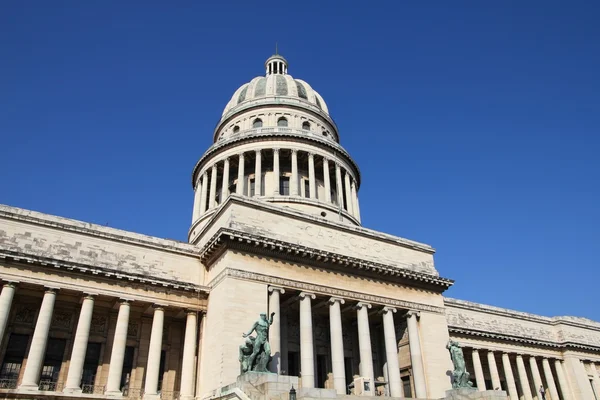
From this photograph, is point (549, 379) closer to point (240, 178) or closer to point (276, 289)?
point (276, 289)

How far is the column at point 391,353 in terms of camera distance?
2898cm

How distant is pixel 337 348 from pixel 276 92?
31.8m

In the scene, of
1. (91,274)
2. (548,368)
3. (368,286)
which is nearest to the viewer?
(91,274)

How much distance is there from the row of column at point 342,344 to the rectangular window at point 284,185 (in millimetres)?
16767

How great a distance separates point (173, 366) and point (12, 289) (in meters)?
9.25

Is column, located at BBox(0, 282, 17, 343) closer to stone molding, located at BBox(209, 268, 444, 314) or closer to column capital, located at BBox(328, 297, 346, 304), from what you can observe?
stone molding, located at BBox(209, 268, 444, 314)

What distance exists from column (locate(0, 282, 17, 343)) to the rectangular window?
79.4ft

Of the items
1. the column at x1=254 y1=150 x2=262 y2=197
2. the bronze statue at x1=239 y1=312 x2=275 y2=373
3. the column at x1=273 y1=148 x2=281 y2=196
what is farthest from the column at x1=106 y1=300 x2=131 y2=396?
the column at x1=273 y1=148 x2=281 y2=196

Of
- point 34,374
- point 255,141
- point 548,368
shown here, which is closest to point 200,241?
point 34,374

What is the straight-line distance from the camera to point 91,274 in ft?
84.9

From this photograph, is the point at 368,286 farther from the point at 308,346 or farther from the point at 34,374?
the point at 34,374

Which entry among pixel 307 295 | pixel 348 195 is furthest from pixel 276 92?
pixel 307 295

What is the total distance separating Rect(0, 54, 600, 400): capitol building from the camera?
80.6ft

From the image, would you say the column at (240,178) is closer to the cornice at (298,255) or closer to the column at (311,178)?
the column at (311,178)
